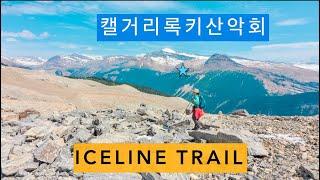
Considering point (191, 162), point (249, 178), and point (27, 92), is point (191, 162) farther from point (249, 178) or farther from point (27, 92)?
point (27, 92)

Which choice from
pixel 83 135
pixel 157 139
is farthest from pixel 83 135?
pixel 157 139

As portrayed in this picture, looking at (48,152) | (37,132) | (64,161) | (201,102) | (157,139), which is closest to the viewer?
(64,161)

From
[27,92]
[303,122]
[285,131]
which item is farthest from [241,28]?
[27,92]

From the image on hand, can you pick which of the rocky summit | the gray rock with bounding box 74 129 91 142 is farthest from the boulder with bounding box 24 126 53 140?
the gray rock with bounding box 74 129 91 142

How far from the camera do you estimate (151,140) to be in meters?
18.5

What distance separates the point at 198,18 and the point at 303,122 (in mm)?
15505

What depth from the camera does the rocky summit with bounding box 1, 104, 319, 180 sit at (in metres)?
16.2

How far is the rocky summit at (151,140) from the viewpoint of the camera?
16173 millimetres

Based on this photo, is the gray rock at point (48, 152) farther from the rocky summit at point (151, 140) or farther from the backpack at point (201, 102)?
the backpack at point (201, 102)

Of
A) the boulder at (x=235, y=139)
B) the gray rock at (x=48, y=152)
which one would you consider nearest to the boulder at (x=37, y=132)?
the gray rock at (x=48, y=152)

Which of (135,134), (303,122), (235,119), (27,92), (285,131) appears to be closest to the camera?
(135,134)

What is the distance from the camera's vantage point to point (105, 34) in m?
12.4

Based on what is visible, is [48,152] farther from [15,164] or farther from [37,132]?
[37,132]

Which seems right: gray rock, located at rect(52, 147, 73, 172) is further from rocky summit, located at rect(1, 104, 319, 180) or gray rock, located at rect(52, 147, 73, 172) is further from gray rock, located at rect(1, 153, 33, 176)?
gray rock, located at rect(1, 153, 33, 176)
